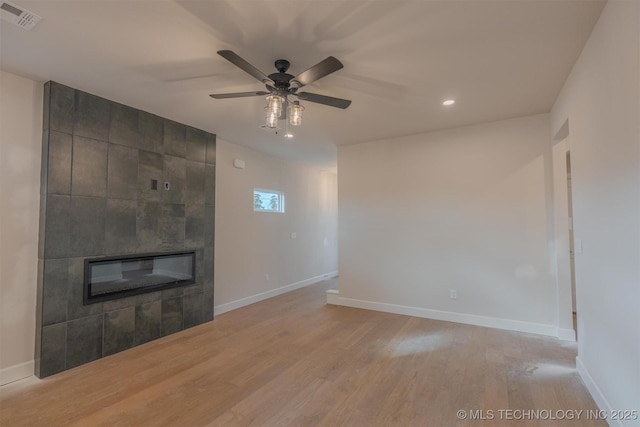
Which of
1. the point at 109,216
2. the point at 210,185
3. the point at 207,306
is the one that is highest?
the point at 210,185

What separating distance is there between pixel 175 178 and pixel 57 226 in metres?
1.37

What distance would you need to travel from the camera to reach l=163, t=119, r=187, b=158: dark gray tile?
376 centimetres

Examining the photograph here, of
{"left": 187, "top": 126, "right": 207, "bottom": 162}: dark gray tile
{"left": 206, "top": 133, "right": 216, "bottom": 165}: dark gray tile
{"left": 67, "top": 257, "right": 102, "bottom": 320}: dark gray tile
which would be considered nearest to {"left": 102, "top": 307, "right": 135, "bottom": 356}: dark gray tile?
{"left": 67, "top": 257, "right": 102, "bottom": 320}: dark gray tile

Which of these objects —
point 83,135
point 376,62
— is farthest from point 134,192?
point 376,62

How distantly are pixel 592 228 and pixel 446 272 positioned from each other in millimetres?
2090

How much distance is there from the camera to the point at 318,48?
7.39 feet

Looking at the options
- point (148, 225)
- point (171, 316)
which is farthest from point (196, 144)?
point (171, 316)

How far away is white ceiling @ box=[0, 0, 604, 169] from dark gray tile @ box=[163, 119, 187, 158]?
1.21ft

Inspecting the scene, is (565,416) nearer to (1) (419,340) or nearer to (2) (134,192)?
(1) (419,340)

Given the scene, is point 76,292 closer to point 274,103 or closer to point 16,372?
point 16,372

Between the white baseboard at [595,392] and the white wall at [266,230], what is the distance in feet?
Answer: 14.2

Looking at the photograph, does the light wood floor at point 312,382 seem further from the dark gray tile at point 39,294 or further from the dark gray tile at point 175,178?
the dark gray tile at point 175,178

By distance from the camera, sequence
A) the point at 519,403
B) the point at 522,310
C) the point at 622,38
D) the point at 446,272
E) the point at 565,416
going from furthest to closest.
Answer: the point at 446,272
the point at 522,310
the point at 519,403
the point at 565,416
the point at 622,38

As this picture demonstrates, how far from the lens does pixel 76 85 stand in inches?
113
